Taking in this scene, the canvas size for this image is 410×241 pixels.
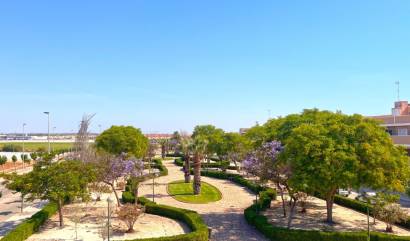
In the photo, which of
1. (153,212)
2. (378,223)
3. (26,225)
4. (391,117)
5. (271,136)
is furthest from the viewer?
(391,117)

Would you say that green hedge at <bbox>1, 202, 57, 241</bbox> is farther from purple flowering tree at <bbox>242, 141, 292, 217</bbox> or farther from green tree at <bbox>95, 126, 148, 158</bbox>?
green tree at <bbox>95, 126, 148, 158</bbox>

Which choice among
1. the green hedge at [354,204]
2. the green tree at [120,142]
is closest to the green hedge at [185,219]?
the green hedge at [354,204]

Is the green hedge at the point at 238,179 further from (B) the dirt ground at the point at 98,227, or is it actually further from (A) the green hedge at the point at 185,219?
(B) the dirt ground at the point at 98,227

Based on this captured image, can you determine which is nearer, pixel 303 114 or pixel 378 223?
pixel 378 223

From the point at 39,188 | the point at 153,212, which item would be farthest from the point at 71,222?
the point at 153,212

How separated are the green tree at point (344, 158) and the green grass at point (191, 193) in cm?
1475

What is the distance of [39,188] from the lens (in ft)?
79.5

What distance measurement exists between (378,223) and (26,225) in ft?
84.0

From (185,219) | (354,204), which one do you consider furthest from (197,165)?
(354,204)

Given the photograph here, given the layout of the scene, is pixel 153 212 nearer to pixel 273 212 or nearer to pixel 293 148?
pixel 273 212

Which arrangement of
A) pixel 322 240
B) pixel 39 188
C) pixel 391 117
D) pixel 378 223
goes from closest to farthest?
pixel 322 240 → pixel 39 188 → pixel 378 223 → pixel 391 117

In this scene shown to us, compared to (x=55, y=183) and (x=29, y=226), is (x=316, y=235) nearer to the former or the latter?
(x=55, y=183)

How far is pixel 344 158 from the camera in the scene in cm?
2184

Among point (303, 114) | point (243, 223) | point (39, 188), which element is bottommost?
point (243, 223)
